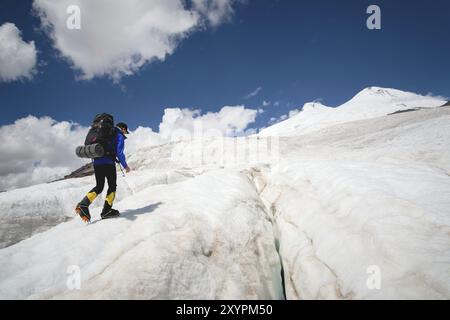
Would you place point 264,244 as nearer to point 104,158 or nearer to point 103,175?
point 103,175

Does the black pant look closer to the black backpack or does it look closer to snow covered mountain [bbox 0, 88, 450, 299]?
the black backpack

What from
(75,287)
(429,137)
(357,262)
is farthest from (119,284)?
(429,137)

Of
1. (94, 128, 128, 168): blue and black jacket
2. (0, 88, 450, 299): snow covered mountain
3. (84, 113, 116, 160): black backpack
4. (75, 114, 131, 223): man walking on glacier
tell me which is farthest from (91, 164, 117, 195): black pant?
(0, 88, 450, 299): snow covered mountain

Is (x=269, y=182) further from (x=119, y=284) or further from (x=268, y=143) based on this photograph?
(x=268, y=143)

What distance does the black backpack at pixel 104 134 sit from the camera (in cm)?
781

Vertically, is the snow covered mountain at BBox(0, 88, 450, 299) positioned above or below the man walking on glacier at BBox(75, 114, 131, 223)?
below

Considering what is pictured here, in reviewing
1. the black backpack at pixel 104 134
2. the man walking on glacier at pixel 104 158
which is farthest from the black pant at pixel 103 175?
the black backpack at pixel 104 134

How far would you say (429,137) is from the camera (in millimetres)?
16719

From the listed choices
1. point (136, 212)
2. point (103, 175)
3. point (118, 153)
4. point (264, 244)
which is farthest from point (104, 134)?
point (264, 244)

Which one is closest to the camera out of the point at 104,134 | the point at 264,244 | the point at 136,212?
the point at 104,134

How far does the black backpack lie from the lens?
7812mm

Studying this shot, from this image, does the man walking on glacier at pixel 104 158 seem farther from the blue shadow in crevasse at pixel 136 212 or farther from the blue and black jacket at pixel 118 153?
the blue shadow in crevasse at pixel 136 212

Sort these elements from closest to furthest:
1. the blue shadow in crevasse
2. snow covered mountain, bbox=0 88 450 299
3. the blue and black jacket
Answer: snow covered mountain, bbox=0 88 450 299, the blue and black jacket, the blue shadow in crevasse

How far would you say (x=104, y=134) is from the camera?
7883 mm
